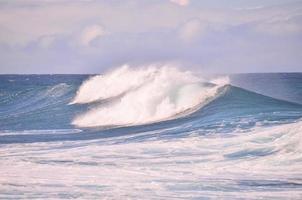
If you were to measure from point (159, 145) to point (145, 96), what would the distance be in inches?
350

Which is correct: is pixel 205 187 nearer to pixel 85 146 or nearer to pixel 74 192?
pixel 74 192

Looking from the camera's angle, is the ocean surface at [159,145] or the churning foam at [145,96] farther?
the churning foam at [145,96]

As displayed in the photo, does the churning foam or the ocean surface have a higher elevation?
the churning foam

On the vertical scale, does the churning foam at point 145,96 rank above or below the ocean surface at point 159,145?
above

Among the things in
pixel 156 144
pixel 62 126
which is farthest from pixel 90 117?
pixel 156 144

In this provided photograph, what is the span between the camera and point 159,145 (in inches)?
480

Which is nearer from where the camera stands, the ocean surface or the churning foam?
the ocean surface

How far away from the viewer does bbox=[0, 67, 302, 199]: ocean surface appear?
8133 mm

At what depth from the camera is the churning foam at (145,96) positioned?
19.1 metres

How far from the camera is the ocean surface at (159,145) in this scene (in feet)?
26.7

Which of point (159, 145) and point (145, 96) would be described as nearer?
point (159, 145)

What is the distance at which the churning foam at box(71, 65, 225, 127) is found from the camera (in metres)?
19.1

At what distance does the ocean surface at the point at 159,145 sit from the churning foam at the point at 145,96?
1.8 inches

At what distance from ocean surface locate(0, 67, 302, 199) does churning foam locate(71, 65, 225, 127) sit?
0.04 m
